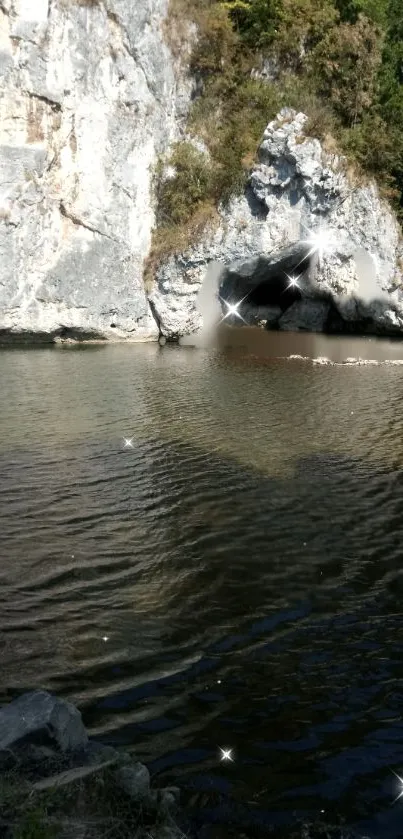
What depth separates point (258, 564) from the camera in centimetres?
895

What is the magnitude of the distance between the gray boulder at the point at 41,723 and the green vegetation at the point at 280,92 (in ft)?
99.1

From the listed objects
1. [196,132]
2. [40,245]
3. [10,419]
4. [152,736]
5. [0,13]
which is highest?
[0,13]

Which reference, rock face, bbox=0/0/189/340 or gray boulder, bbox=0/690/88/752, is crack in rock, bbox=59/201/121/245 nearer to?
rock face, bbox=0/0/189/340

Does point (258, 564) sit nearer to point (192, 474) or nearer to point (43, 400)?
point (192, 474)

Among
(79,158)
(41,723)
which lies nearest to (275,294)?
(79,158)

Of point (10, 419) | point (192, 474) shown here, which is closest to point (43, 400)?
point (10, 419)

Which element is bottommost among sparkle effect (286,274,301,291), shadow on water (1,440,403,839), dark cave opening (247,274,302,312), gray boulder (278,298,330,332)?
shadow on water (1,440,403,839)

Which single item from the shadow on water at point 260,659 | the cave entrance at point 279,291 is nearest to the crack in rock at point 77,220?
the cave entrance at point 279,291

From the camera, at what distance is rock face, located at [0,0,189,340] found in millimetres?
29625

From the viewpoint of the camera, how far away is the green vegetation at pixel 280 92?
3269cm

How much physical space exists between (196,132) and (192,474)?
27599mm

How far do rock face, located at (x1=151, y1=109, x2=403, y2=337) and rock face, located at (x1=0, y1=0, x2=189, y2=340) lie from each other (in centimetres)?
289

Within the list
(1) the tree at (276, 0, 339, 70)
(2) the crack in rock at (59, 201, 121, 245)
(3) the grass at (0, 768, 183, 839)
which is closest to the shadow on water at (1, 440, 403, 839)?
(3) the grass at (0, 768, 183, 839)

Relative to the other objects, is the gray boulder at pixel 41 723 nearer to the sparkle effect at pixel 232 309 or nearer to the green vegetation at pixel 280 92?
the green vegetation at pixel 280 92
